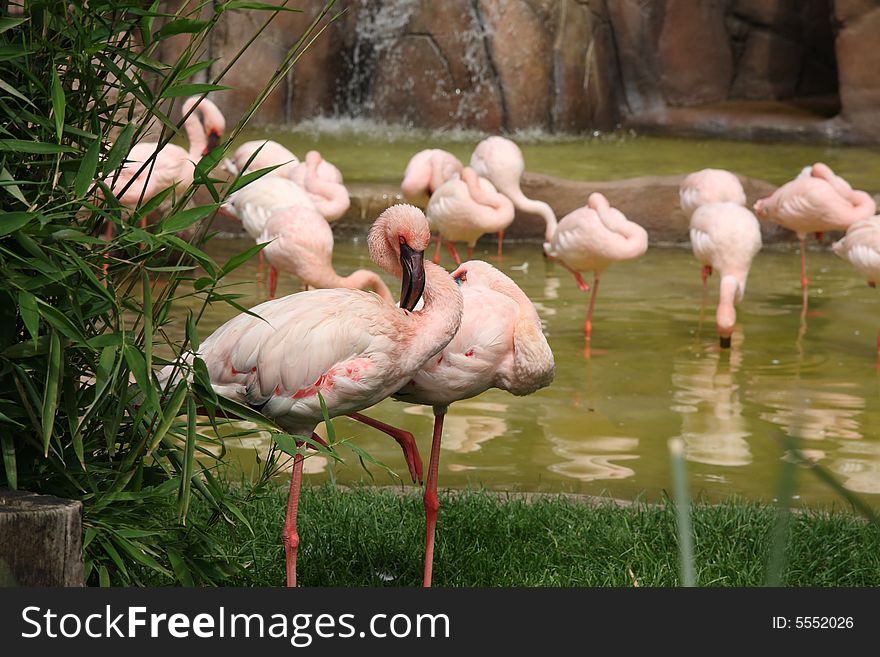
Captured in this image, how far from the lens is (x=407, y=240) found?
3.14m

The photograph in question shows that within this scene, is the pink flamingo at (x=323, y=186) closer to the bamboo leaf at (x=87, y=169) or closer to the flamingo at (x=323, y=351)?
the flamingo at (x=323, y=351)

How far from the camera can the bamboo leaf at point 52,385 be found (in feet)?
7.06

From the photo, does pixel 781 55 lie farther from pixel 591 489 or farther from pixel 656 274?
pixel 591 489

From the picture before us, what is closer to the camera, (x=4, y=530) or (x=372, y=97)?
(x=4, y=530)

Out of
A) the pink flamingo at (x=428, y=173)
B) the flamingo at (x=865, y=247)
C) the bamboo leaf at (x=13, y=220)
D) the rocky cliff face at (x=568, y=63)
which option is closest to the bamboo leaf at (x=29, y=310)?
the bamboo leaf at (x=13, y=220)

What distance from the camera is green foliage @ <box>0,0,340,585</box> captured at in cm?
221

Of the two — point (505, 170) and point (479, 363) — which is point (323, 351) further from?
point (505, 170)

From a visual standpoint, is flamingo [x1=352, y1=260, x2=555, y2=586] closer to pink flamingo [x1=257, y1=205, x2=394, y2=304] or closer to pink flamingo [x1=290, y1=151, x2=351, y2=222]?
pink flamingo [x1=257, y1=205, x2=394, y2=304]

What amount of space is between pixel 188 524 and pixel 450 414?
9.38ft

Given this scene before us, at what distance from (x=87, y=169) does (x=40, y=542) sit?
0.65 meters

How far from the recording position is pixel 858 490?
14.6 ft

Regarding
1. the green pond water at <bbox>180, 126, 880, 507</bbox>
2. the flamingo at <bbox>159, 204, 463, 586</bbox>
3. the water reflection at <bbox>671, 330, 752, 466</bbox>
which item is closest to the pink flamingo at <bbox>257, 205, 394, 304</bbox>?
the green pond water at <bbox>180, 126, 880, 507</bbox>

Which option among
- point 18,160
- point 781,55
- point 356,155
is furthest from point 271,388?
point 781,55

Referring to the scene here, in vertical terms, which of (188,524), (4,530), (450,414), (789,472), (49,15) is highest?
(49,15)
